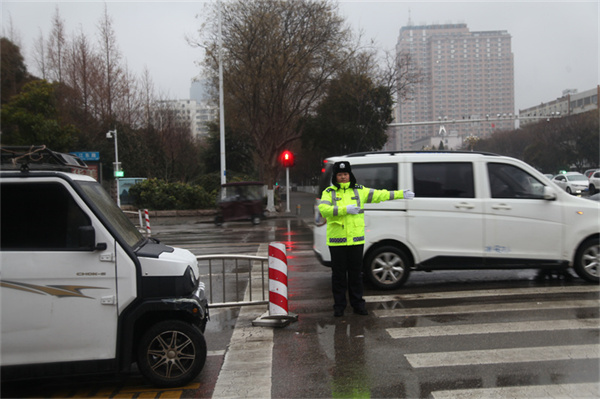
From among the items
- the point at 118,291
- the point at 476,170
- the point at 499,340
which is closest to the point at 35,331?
the point at 118,291

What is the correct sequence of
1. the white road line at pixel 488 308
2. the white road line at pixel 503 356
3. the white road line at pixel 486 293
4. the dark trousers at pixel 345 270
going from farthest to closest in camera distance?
the white road line at pixel 486 293, the white road line at pixel 488 308, the dark trousers at pixel 345 270, the white road line at pixel 503 356

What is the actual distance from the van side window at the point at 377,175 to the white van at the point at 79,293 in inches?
156

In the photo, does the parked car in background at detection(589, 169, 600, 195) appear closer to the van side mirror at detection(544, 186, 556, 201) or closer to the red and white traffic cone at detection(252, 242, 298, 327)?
the van side mirror at detection(544, 186, 556, 201)

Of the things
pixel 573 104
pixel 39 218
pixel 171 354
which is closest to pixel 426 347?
pixel 171 354

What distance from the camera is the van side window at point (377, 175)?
758 centimetres

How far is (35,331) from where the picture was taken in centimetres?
394

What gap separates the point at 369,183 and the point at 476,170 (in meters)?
1.72

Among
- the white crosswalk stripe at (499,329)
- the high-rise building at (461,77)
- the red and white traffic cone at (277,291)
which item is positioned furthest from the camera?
the high-rise building at (461,77)

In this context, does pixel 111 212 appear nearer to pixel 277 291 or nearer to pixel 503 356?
pixel 277 291

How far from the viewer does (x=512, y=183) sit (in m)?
7.61

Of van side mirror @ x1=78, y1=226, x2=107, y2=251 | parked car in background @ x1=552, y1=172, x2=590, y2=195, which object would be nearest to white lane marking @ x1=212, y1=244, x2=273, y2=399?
van side mirror @ x1=78, y1=226, x2=107, y2=251

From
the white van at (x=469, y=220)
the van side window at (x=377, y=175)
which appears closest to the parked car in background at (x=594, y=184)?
the white van at (x=469, y=220)

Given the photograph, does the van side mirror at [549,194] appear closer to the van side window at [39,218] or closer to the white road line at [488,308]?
the white road line at [488,308]

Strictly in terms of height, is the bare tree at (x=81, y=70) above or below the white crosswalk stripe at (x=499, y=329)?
above
